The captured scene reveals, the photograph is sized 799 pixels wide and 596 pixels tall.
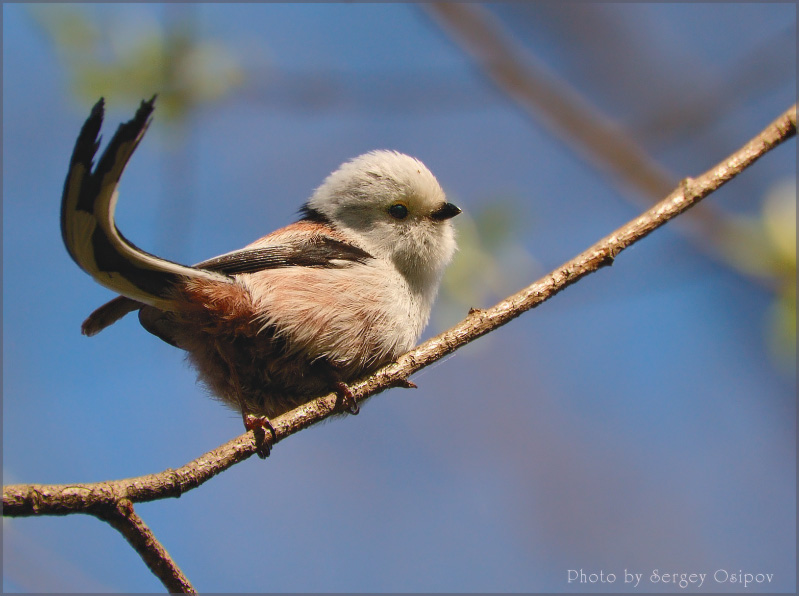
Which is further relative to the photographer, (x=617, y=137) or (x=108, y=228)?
(x=617, y=137)

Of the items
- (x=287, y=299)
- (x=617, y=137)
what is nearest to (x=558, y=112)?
(x=617, y=137)

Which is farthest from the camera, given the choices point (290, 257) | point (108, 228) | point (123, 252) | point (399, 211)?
point (399, 211)

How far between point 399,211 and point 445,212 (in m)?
0.26

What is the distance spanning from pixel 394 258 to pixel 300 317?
737 millimetres

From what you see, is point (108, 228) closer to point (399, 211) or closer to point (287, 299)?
point (287, 299)

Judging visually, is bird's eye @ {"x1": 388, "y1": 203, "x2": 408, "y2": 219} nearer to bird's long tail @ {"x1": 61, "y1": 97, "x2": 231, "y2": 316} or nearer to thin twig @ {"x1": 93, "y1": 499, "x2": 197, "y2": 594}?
bird's long tail @ {"x1": 61, "y1": 97, "x2": 231, "y2": 316}

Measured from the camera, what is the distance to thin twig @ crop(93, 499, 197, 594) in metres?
1.97

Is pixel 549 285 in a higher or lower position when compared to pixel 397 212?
lower

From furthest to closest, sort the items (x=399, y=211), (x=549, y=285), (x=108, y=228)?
1. (x=399, y=211)
2. (x=549, y=285)
3. (x=108, y=228)

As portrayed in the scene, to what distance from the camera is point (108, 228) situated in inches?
88.5

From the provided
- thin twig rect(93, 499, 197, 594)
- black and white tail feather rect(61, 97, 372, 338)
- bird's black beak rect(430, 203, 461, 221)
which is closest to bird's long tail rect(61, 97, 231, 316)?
Result: black and white tail feather rect(61, 97, 372, 338)

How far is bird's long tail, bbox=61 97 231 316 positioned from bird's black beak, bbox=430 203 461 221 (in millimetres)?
1290

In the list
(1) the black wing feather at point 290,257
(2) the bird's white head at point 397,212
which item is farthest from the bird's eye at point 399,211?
(1) the black wing feather at point 290,257

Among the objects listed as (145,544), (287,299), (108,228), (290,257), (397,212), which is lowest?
(145,544)
